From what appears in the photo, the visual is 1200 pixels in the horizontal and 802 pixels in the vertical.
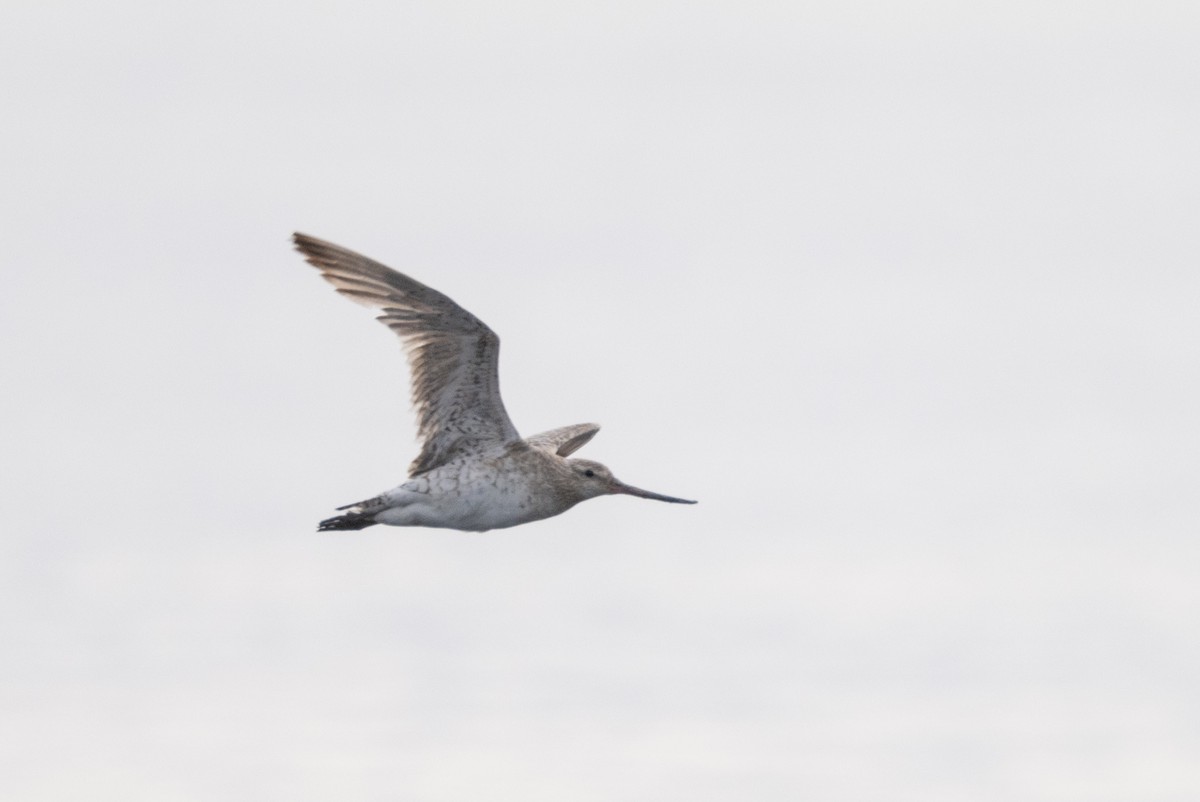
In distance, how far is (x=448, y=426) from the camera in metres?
29.2

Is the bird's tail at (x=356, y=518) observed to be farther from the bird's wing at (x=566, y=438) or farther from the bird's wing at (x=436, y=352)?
the bird's wing at (x=566, y=438)

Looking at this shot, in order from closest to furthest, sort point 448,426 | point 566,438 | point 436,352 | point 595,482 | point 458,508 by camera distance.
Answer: point 458,508 < point 436,352 < point 448,426 < point 595,482 < point 566,438

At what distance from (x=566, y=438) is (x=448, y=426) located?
479 cm

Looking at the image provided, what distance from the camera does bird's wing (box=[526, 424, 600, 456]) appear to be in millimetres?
33188

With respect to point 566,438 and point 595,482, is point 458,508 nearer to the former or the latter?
point 595,482

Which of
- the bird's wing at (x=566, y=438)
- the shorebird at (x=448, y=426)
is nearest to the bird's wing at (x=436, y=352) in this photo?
the shorebird at (x=448, y=426)

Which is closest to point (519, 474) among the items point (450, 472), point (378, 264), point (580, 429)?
point (450, 472)

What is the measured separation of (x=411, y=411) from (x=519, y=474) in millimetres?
1566

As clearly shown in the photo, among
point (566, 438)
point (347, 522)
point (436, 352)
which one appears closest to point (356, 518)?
point (347, 522)

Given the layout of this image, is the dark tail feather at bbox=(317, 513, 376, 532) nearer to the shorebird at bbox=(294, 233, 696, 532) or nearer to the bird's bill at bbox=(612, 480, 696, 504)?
the shorebird at bbox=(294, 233, 696, 532)

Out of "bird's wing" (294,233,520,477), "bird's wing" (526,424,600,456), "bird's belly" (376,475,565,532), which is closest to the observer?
"bird's belly" (376,475,565,532)

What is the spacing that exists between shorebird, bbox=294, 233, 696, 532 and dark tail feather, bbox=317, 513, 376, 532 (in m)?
0.01

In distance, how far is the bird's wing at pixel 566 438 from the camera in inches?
1307

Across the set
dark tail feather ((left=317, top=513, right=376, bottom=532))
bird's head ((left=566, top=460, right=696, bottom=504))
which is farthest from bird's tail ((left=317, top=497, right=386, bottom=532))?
bird's head ((left=566, top=460, right=696, bottom=504))
